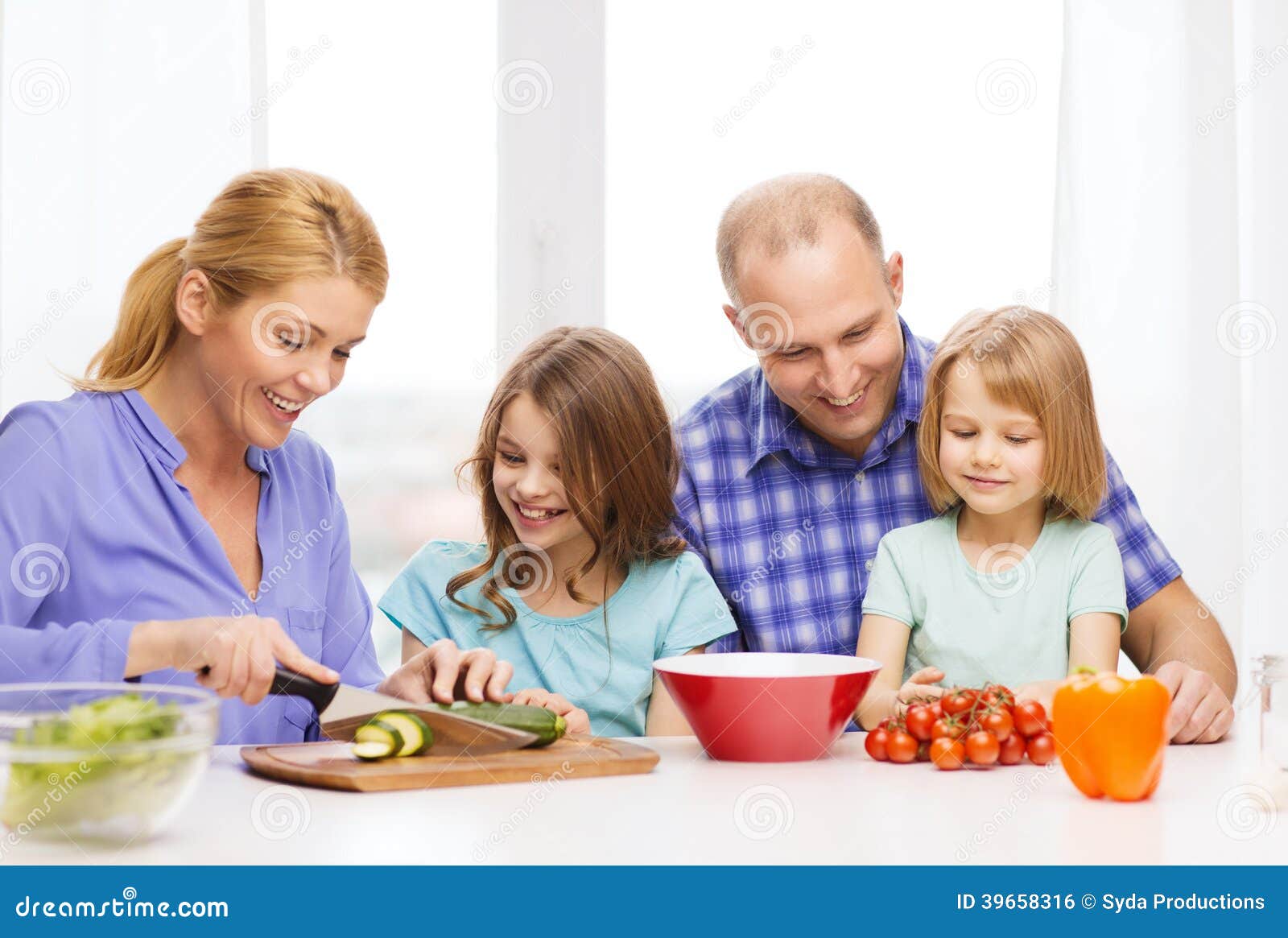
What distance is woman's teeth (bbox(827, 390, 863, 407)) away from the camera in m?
2.12

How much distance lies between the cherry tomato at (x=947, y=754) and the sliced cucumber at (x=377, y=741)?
625mm

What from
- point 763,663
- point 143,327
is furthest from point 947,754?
point 143,327

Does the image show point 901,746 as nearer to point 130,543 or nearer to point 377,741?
A: point 377,741

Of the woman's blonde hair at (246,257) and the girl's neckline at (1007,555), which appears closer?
the woman's blonde hair at (246,257)

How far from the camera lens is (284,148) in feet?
8.88

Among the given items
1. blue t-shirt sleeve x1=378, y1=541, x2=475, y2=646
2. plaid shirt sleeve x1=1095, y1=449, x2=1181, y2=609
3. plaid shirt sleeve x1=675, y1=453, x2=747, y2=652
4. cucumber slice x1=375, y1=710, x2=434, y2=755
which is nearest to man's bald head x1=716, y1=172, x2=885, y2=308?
plaid shirt sleeve x1=675, y1=453, x2=747, y2=652

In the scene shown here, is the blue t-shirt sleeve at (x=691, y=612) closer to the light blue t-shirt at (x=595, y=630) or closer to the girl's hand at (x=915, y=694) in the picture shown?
the light blue t-shirt at (x=595, y=630)

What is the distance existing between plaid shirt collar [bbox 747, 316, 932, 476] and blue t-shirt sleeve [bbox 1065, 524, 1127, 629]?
38 cm

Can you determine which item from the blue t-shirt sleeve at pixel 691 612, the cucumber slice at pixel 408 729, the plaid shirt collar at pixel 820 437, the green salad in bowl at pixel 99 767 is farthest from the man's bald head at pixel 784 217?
the green salad in bowl at pixel 99 767

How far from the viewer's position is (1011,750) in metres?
1.48

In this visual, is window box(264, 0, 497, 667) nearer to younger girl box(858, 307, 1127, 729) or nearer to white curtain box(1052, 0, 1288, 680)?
younger girl box(858, 307, 1127, 729)

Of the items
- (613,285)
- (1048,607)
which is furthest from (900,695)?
(613,285)

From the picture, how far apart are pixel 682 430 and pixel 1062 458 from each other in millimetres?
715

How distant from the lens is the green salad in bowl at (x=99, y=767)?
3.55 ft
